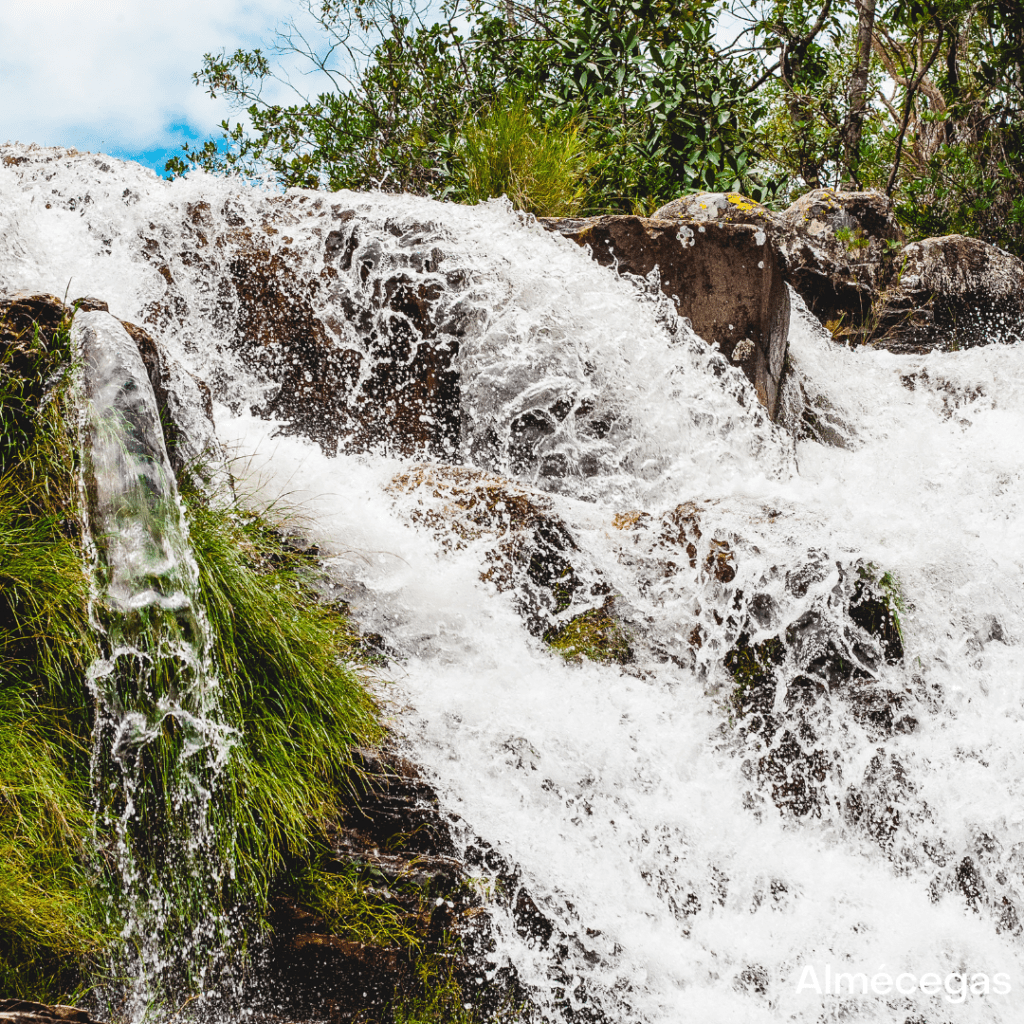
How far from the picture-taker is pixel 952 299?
7227 mm

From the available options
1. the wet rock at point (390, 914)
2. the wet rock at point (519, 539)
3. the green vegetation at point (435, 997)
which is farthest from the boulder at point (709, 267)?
the green vegetation at point (435, 997)

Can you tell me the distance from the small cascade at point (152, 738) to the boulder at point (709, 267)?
3630 millimetres

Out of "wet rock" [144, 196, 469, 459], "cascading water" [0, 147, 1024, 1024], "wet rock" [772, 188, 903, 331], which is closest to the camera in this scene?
"cascading water" [0, 147, 1024, 1024]

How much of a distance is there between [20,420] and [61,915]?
148 centimetres

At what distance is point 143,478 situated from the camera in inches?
102

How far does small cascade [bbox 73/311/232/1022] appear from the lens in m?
2.28

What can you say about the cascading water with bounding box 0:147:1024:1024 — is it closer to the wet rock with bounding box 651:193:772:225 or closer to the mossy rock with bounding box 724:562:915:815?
the mossy rock with bounding box 724:562:915:815

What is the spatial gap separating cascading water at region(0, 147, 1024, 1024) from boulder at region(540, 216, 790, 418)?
0.83 feet

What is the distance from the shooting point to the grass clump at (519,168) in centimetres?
636

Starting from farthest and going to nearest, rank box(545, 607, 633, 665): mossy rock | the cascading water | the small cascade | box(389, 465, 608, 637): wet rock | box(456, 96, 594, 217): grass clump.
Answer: box(456, 96, 594, 217): grass clump, box(389, 465, 608, 637): wet rock, box(545, 607, 633, 665): mossy rock, the cascading water, the small cascade

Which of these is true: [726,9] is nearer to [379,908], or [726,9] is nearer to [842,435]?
[842,435]

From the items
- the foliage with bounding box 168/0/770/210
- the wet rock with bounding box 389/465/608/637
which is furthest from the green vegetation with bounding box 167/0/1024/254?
the wet rock with bounding box 389/465/608/637

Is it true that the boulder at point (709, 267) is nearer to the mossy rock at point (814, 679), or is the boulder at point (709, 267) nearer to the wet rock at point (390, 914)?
the mossy rock at point (814, 679)

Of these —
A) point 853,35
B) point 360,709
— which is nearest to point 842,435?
point 360,709
